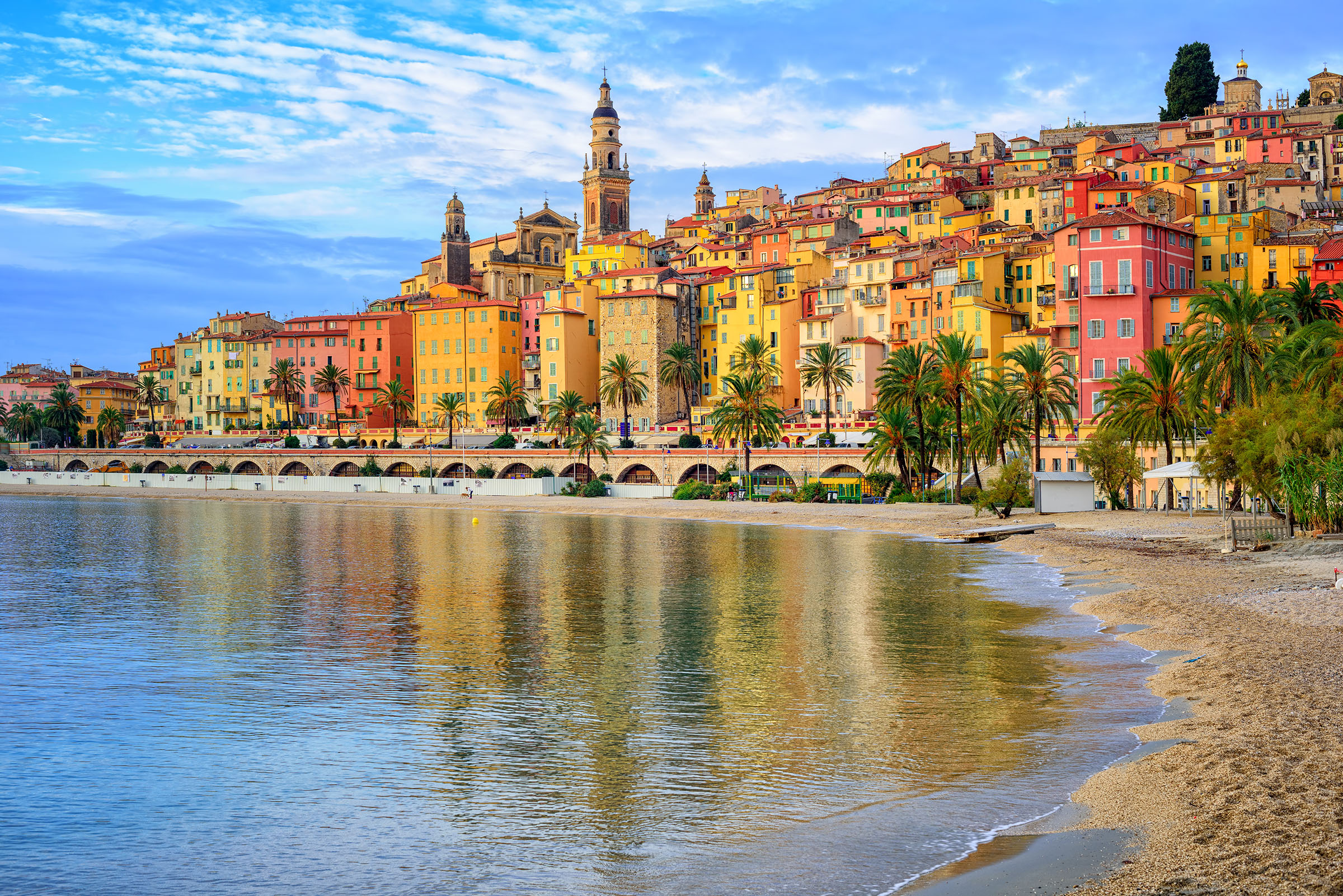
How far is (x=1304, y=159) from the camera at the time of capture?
4754 inches

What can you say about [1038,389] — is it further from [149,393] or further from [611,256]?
[149,393]

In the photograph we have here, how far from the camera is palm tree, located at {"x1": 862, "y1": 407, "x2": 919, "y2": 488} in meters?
72.4

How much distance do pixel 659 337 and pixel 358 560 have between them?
72.3 m

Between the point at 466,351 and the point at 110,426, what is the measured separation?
48.4 metres

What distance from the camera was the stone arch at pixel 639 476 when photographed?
95688 mm

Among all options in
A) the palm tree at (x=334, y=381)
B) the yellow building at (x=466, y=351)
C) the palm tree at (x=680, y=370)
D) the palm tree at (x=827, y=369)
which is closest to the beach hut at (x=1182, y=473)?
the palm tree at (x=827, y=369)

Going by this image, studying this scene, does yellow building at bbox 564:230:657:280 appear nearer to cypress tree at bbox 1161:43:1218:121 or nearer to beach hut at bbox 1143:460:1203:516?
cypress tree at bbox 1161:43:1218:121

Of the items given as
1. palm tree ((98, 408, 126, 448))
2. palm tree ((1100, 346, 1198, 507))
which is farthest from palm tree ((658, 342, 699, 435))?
palm tree ((98, 408, 126, 448))

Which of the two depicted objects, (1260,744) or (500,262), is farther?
(500,262)

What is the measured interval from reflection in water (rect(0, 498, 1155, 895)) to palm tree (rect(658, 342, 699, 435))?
254ft

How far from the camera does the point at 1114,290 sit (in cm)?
8119

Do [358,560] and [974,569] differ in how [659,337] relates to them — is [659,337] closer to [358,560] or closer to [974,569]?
[358,560]

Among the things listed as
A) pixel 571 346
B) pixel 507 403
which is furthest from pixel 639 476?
pixel 571 346

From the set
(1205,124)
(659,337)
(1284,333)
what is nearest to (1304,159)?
(1205,124)
